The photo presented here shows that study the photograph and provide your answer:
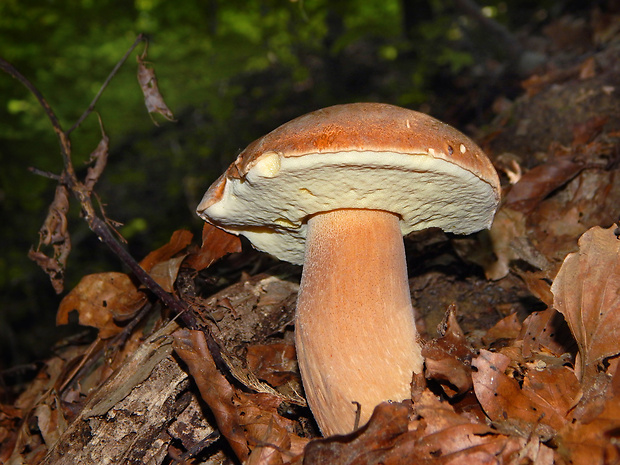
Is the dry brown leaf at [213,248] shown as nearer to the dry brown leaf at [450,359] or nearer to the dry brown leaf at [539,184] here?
the dry brown leaf at [450,359]

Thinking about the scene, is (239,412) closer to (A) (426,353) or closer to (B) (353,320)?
(B) (353,320)

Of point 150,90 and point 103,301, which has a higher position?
point 150,90

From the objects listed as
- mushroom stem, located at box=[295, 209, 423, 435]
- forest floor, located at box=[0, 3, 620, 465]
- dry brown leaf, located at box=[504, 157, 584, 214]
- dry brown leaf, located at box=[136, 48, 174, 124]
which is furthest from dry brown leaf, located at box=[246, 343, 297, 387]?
dry brown leaf, located at box=[504, 157, 584, 214]

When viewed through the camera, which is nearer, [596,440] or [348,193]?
[596,440]

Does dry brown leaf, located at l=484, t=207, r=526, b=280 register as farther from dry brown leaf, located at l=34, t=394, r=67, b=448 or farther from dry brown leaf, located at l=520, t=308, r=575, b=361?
dry brown leaf, located at l=34, t=394, r=67, b=448

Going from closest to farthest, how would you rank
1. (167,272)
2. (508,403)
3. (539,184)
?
(508,403) < (167,272) < (539,184)

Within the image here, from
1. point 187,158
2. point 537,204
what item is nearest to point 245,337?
point 537,204

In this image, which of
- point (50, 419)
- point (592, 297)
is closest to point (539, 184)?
point (592, 297)
